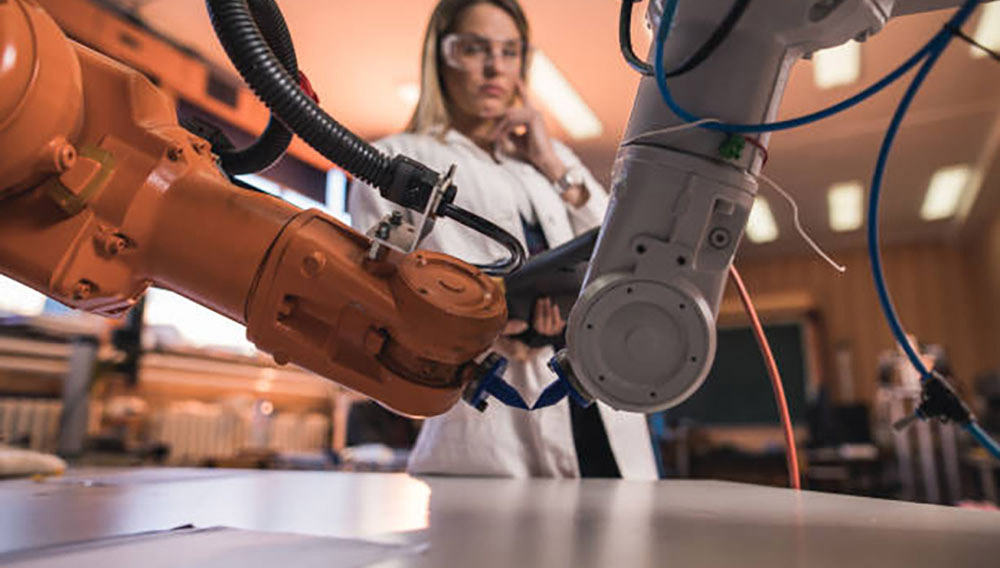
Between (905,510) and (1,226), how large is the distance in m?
0.64

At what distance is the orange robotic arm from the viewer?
40 centimetres

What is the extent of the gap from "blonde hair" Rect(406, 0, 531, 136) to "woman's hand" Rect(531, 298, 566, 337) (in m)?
0.50

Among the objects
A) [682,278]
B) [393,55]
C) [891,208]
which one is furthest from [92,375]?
[891,208]

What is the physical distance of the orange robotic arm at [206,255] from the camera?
0.40m

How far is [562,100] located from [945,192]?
369 centimetres

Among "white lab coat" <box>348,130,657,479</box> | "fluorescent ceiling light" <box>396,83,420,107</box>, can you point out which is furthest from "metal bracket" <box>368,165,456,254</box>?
"fluorescent ceiling light" <box>396,83,420,107</box>

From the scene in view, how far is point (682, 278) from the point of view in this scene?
1.52ft

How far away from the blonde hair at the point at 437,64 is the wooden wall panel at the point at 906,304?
6.23 m

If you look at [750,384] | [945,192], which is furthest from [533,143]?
[750,384]

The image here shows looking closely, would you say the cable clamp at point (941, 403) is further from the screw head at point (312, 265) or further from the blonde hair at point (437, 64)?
the blonde hair at point (437, 64)

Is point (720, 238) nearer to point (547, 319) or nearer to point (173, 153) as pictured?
point (547, 319)

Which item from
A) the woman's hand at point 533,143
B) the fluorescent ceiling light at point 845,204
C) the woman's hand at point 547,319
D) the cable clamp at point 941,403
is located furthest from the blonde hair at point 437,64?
the fluorescent ceiling light at point 845,204

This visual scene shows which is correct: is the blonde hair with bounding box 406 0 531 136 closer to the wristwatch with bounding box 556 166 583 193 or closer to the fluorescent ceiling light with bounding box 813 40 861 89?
the wristwatch with bounding box 556 166 583 193

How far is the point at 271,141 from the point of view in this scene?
1.80 feet
